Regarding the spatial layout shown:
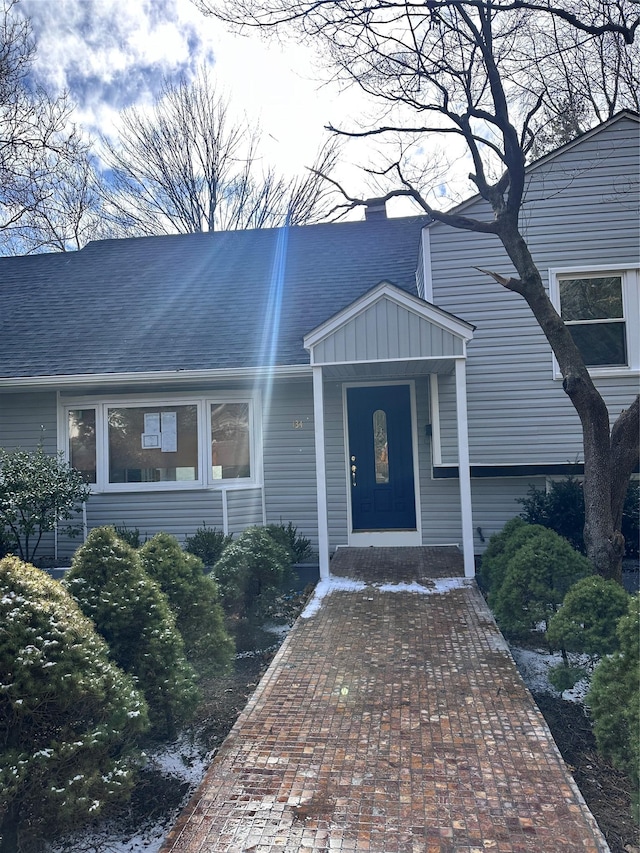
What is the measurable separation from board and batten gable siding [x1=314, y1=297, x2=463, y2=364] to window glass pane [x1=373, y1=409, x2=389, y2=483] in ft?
6.37

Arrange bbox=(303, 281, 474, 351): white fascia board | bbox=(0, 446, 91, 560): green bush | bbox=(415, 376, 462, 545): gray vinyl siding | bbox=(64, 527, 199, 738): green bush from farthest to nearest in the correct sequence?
bbox=(415, 376, 462, 545): gray vinyl siding
bbox=(0, 446, 91, 560): green bush
bbox=(303, 281, 474, 351): white fascia board
bbox=(64, 527, 199, 738): green bush

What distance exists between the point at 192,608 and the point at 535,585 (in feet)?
9.94

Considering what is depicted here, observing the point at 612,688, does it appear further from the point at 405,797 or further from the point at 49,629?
the point at 49,629

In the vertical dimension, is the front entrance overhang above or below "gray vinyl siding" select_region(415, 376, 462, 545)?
above

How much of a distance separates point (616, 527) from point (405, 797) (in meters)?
4.22

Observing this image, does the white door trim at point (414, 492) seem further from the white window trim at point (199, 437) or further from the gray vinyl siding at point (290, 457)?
the white window trim at point (199, 437)

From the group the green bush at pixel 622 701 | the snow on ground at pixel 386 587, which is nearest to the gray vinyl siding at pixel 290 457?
the snow on ground at pixel 386 587

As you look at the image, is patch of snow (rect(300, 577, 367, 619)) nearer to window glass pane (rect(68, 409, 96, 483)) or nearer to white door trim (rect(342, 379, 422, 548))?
white door trim (rect(342, 379, 422, 548))

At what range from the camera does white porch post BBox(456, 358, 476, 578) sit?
22.2ft

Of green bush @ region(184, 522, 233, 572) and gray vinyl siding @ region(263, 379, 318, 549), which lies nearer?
green bush @ region(184, 522, 233, 572)

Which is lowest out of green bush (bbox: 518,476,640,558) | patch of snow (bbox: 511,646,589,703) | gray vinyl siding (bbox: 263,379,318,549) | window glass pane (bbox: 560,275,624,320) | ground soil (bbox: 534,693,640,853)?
ground soil (bbox: 534,693,640,853)

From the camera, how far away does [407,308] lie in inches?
266

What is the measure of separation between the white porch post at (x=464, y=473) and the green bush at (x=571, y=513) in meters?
1.09

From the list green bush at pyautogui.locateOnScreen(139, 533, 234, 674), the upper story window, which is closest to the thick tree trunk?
green bush at pyautogui.locateOnScreen(139, 533, 234, 674)
